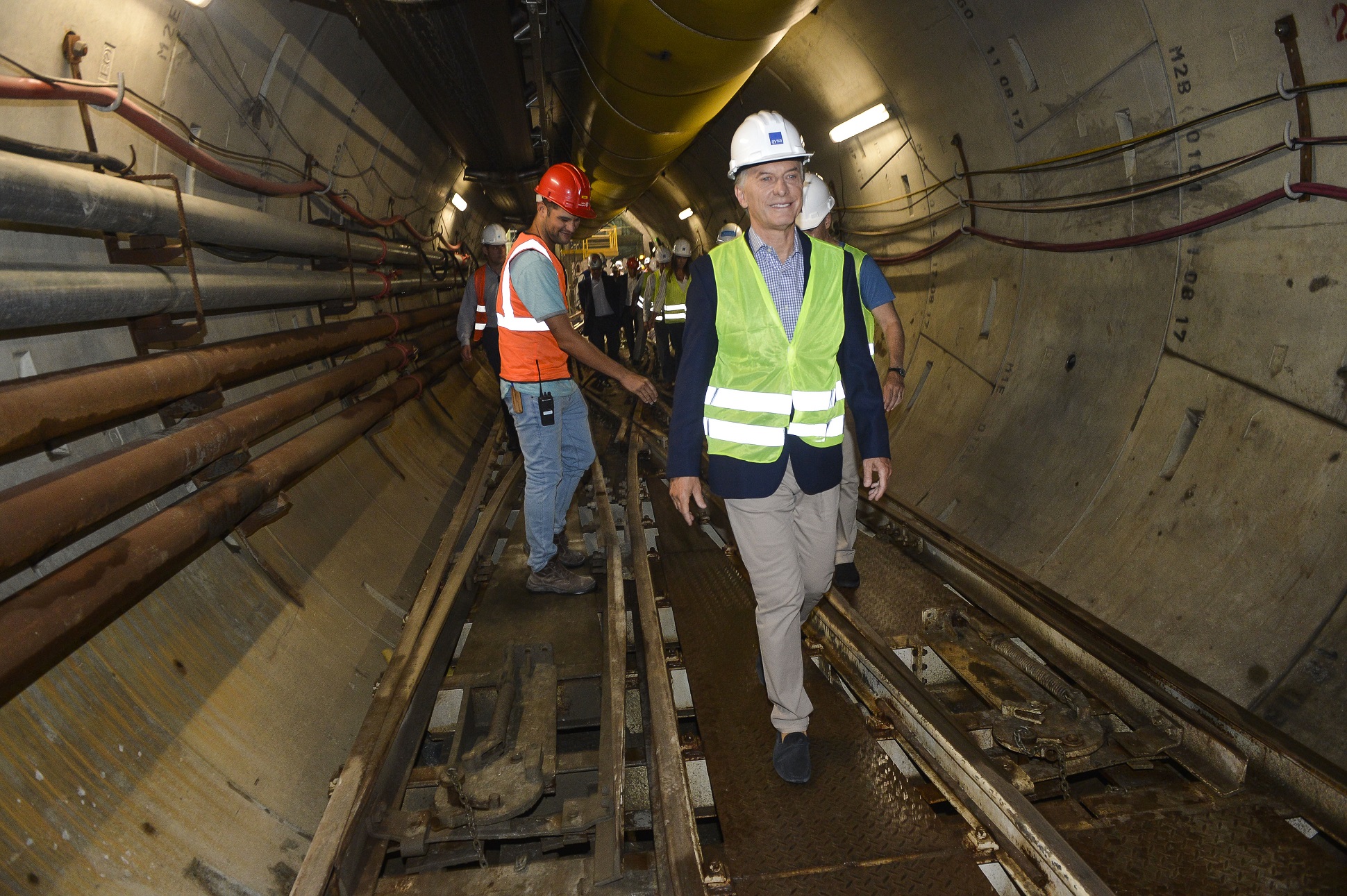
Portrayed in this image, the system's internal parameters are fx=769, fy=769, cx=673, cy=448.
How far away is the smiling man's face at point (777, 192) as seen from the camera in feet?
8.43

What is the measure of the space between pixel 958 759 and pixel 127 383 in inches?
121

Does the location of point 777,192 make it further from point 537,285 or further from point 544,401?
point 544,401

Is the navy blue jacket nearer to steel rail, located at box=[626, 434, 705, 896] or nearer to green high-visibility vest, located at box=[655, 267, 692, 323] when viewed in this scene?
steel rail, located at box=[626, 434, 705, 896]

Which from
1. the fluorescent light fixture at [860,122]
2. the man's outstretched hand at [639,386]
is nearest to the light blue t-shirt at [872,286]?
the man's outstretched hand at [639,386]

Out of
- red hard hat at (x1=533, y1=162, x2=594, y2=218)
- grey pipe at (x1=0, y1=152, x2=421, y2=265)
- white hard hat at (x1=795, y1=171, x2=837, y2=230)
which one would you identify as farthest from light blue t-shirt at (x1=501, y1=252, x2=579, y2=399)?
white hard hat at (x1=795, y1=171, x2=837, y2=230)

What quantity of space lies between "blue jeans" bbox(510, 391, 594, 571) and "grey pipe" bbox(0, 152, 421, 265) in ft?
5.20

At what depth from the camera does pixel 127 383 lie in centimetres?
261

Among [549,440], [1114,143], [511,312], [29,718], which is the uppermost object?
[1114,143]

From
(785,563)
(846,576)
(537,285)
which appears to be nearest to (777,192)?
(785,563)

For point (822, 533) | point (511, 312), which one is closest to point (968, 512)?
point (822, 533)

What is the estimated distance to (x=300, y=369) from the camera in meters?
4.92

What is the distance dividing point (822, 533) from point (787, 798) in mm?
943

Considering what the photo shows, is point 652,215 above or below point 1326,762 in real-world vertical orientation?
above

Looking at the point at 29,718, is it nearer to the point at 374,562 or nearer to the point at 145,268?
the point at 145,268
